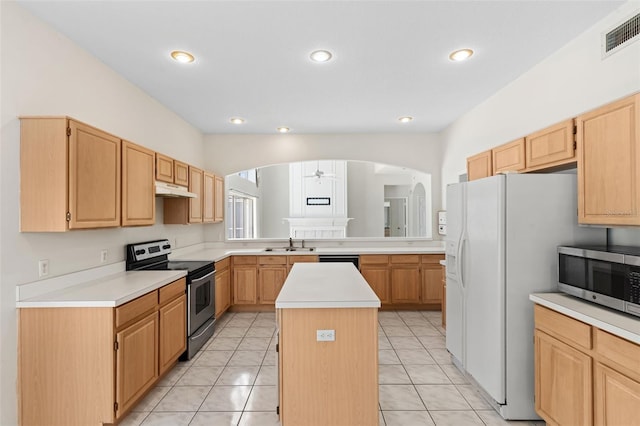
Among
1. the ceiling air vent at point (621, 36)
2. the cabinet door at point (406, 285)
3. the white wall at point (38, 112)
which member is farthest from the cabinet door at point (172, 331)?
the ceiling air vent at point (621, 36)

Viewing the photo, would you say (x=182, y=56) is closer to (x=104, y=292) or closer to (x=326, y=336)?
(x=104, y=292)

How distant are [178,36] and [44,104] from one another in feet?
3.48

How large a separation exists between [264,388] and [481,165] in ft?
9.94

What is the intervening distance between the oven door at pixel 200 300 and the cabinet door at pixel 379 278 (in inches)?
86.1

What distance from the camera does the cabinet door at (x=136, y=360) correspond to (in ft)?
6.98

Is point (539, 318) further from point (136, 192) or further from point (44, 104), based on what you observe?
point (44, 104)

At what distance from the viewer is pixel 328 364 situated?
6.55ft

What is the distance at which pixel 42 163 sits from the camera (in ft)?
6.74

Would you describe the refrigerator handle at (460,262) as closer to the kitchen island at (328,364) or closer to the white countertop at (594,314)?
the white countertop at (594,314)

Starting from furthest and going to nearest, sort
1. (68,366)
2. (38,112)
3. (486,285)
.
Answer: (486,285) → (38,112) → (68,366)

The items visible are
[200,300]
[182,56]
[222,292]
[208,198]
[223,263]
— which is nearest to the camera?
[182,56]

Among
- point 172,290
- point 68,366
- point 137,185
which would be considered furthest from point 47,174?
point 172,290

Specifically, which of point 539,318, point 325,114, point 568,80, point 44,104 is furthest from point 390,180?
point 44,104

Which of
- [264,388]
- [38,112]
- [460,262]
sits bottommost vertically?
[264,388]
